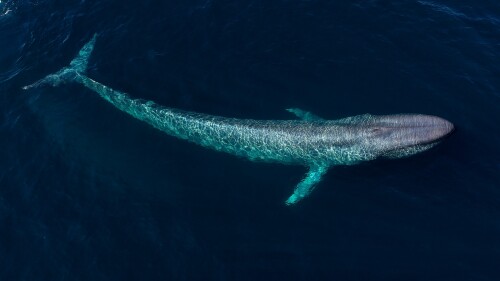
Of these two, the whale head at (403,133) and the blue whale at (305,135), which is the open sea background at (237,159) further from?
the whale head at (403,133)

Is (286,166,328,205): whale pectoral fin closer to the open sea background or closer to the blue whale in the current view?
the blue whale

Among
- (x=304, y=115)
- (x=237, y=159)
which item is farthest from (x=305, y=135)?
(x=237, y=159)

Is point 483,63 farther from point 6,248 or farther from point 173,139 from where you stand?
point 6,248

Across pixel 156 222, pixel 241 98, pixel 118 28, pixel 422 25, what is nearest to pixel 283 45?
pixel 241 98

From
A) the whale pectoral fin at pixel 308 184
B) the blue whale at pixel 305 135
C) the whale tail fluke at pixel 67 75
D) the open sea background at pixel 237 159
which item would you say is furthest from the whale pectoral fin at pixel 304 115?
the whale tail fluke at pixel 67 75

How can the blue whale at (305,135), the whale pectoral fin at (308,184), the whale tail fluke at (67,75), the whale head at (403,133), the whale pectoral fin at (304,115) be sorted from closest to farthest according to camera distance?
the whale head at (403,133) < the blue whale at (305,135) < the whale pectoral fin at (308,184) < the whale pectoral fin at (304,115) < the whale tail fluke at (67,75)

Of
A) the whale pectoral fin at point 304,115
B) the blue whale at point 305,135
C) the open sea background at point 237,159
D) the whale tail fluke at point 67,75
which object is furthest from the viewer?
the whale tail fluke at point 67,75

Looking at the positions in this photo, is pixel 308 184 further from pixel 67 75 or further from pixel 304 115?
pixel 67 75
